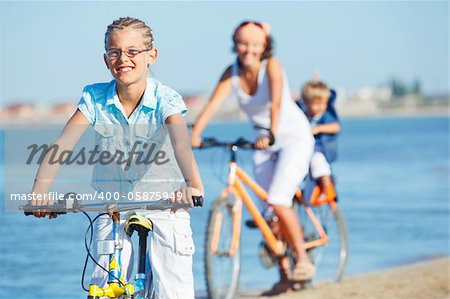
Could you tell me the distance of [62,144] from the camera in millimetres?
5664

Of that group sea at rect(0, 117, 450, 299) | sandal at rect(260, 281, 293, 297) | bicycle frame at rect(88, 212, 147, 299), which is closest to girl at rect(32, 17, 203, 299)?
bicycle frame at rect(88, 212, 147, 299)

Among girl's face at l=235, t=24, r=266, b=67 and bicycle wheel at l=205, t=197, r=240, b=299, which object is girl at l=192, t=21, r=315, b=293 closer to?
girl's face at l=235, t=24, r=266, b=67

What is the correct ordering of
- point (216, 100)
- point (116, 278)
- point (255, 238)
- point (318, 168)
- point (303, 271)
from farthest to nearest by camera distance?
point (255, 238), point (318, 168), point (303, 271), point (216, 100), point (116, 278)

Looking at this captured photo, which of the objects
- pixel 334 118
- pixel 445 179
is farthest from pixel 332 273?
pixel 445 179

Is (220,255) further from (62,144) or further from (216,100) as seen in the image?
(62,144)

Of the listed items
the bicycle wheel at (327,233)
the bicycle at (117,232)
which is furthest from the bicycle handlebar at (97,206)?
the bicycle wheel at (327,233)

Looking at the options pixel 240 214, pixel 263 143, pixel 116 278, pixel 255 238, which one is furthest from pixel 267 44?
A: pixel 255 238

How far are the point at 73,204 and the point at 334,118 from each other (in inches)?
217

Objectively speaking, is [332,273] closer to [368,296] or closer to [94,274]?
[368,296]

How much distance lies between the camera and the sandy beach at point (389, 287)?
31.2 feet

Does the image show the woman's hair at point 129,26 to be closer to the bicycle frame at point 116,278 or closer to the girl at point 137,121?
the girl at point 137,121

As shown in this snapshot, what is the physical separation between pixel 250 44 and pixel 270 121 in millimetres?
584

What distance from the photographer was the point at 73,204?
209 inches

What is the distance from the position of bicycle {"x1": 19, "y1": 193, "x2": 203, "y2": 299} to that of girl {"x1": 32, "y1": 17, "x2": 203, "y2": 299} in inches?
2.5
